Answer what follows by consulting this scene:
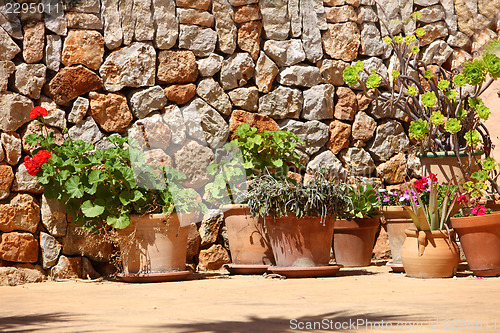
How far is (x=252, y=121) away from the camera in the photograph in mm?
4914

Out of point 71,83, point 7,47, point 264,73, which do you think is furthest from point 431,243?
point 7,47

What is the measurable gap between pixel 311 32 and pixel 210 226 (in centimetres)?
186

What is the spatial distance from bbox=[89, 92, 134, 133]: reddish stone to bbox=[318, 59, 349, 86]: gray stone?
1.69 m

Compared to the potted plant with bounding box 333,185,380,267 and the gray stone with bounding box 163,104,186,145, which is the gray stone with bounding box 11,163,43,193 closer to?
the gray stone with bounding box 163,104,186,145

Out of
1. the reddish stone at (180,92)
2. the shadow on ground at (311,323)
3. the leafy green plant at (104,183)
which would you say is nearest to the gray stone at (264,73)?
the reddish stone at (180,92)

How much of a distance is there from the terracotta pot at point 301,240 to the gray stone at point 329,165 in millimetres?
1002

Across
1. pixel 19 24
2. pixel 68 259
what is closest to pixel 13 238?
pixel 68 259

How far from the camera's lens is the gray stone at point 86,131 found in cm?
448

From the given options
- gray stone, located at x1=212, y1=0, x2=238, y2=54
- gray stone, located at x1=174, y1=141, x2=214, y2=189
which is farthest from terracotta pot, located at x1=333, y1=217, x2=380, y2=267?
gray stone, located at x1=212, y1=0, x2=238, y2=54

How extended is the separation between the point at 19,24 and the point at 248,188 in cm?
204

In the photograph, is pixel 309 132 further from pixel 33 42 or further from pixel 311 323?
pixel 311 323

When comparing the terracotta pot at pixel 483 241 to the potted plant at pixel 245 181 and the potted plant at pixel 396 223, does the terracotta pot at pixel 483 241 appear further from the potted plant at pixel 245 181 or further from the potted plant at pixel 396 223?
the potted plant at pixel 245 181

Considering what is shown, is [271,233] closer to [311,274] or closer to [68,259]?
[311,274]

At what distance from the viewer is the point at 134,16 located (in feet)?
15.2
